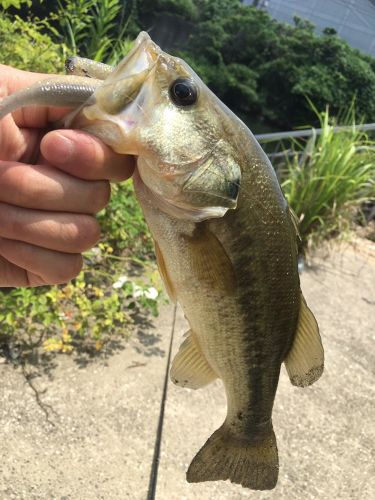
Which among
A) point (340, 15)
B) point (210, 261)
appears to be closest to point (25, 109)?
point (210, 261)

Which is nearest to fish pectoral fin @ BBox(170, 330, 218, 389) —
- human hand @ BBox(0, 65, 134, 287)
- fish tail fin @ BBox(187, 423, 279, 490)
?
fish tail fin @ BBox(187, 423, 279, 490)

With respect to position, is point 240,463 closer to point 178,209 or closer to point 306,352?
point 306,352

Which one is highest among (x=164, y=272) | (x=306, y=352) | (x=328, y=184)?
(x=164, y=272)

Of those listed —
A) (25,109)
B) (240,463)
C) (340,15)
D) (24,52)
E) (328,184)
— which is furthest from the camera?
(340,15)

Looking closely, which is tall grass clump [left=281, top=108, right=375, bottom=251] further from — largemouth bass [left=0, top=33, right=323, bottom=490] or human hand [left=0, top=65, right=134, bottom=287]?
human hand [left=0, top=65, right=134, bottom=287]

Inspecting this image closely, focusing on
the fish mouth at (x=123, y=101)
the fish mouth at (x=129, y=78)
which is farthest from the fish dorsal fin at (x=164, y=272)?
the fish mouth at (x=129, y=78)

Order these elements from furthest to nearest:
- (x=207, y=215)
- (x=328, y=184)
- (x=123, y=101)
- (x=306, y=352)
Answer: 1. (x=328, y=184)
2. (x=306, y=352)
3. (x=207, y=215)
4. (x=123, y=101)

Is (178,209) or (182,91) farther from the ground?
(182,91)
